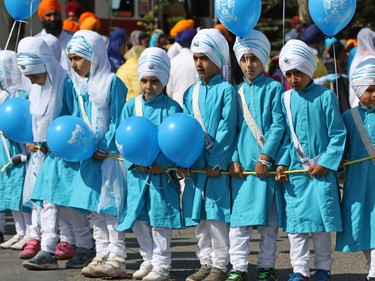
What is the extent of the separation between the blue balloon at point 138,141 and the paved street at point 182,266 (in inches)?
41.7

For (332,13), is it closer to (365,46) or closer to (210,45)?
(210,45)

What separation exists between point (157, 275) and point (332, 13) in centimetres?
233

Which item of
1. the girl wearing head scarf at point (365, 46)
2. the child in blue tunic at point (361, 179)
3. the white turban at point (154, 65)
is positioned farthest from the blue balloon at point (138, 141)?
the girl wearing head scarf at point (365, 46)

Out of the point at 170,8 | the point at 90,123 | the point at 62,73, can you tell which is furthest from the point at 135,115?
the point at 170,8

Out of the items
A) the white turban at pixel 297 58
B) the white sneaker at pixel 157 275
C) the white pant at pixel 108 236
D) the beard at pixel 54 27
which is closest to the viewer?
the white turban at pixel 297 58

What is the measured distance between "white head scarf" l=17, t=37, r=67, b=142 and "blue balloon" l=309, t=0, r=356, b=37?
7.61ft

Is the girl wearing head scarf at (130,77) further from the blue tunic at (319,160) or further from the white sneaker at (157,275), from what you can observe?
the blue tunic at (319,160)

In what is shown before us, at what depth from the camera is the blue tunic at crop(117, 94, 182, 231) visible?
805 centimetres


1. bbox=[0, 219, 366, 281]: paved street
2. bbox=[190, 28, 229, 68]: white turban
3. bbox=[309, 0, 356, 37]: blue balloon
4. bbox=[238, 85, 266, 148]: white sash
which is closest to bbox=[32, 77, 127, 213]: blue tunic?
bbox=[0, 219, 366, 281]: paved street

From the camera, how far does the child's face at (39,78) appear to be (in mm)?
8843

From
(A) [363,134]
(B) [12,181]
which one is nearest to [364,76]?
(A) [363,134]

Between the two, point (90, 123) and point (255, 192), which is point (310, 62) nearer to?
point (255, 192)

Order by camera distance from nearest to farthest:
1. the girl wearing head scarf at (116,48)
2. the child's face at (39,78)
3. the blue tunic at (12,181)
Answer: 1. the child's face at (39,78)
2. the blue tunic at (12,181)
3. the girl wearing head scarf at (116,48)

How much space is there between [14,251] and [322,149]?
10.9 feet
